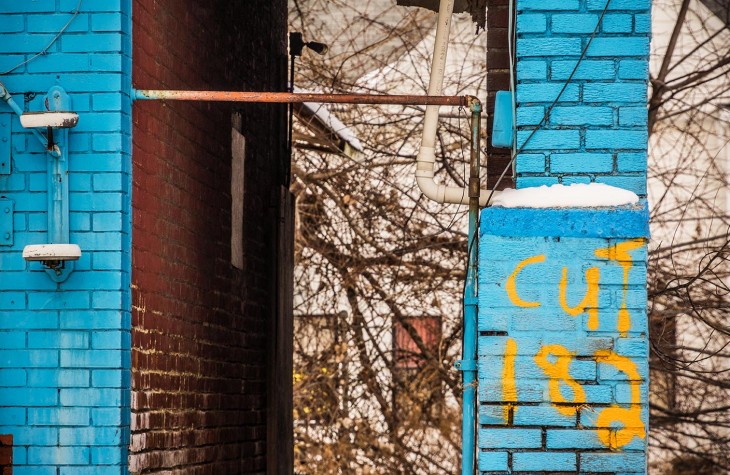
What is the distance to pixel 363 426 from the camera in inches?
482

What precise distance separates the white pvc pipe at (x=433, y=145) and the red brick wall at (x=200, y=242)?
126 cm

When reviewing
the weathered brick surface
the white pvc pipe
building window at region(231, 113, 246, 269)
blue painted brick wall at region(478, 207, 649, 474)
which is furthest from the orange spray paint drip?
building window at region(231, 113, 246, 269)

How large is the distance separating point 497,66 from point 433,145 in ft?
2.55

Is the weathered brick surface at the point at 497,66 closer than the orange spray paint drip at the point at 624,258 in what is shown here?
No

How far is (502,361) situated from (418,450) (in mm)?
8284

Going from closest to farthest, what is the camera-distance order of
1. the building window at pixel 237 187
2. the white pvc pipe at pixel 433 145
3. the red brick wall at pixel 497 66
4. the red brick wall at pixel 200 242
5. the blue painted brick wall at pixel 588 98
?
1. the blue painted brick wall at pixel 588 98
2. the white pvc pipe at pixel 433 145
3. the red brick wall at pixel 200 242
4. the red brick wall at pixel 497 66
5. the building window at pixel 237 187

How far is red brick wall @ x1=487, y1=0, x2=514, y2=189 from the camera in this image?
207 inches

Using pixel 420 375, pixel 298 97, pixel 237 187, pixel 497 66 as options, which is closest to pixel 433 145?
pixel 298 97

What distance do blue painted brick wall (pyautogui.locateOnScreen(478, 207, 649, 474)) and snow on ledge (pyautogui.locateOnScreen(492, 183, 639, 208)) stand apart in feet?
0.10

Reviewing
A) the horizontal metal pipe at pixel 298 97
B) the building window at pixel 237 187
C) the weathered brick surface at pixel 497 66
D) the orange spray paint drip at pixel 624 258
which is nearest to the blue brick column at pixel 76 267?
the horizontal metal pipe at pixel 298 97

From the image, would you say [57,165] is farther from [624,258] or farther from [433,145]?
[624,258]

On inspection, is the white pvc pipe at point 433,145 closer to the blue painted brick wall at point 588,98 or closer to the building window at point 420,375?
the blue painted brick wall at point 588,98

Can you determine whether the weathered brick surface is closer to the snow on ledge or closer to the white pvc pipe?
the white pvc pipe

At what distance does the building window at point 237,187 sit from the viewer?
6.89 meters
